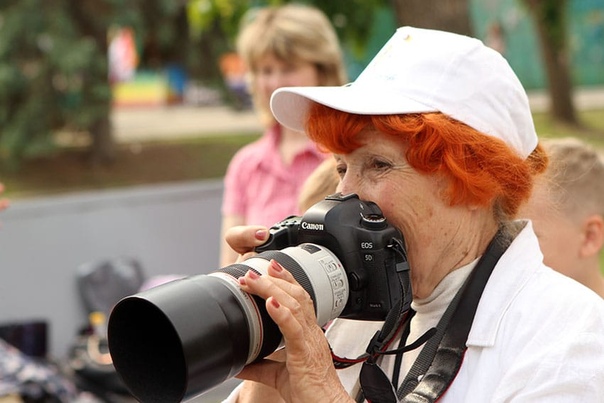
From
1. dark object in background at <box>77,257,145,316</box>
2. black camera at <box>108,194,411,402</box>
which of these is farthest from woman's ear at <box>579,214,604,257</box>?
dark object in background at <box>77,257,145,316</box>

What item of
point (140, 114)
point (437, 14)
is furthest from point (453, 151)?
point (140, 114)

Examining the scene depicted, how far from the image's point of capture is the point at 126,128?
20078 mm

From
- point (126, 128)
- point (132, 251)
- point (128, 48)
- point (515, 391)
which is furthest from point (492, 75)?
point (126, 128)

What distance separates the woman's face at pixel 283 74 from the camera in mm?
3541

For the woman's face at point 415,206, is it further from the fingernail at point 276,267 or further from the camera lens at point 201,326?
the fingernail at point 276,267

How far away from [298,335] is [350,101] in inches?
17.2

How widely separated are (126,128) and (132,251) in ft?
48.9

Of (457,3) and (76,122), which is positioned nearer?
(457,3)

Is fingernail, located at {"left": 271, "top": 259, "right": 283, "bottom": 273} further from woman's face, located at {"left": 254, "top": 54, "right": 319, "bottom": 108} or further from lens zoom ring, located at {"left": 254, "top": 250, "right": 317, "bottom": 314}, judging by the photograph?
woman's face, located at {"left": 254, "top": 54, "right": 319, "bottom": 108}

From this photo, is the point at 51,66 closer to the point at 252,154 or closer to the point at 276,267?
the point at 252,154

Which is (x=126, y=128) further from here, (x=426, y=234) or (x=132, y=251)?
(x=426, y=234)

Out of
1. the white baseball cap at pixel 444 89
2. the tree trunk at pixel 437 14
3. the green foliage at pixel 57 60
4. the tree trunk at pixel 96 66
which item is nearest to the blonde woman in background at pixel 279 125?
the tree trunk at pixel 437 14

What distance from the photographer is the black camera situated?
1402 mm

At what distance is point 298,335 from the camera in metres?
1.47
